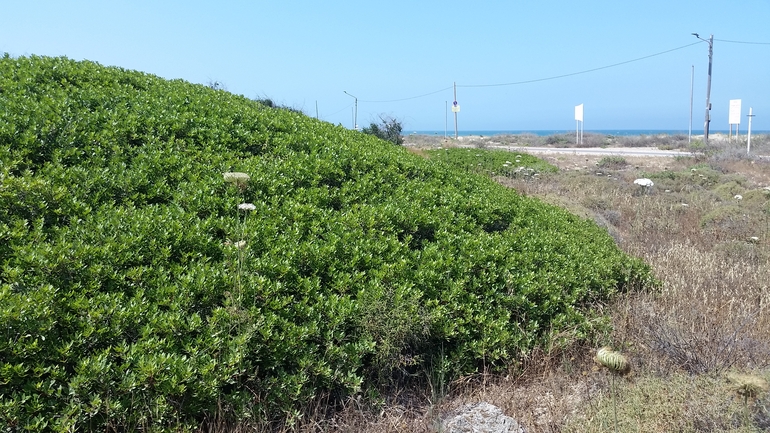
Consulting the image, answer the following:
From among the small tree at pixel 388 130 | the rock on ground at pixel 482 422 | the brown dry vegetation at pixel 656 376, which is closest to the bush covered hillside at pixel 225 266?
the brown dry vegetation at pixel 656 376

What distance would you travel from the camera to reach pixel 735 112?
81.7ft

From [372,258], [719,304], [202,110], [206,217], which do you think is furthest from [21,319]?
[719,304]

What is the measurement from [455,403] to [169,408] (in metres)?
1.60

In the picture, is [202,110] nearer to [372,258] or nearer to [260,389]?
[372,258]

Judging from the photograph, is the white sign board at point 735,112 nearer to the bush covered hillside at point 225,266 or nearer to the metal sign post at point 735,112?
the metal sign post at point 735,112

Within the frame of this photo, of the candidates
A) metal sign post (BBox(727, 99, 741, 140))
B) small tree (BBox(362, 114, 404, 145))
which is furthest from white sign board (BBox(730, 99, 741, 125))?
small tree (BBox(362, 114, 404, 145))

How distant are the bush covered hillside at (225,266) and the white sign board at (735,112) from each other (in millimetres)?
24585

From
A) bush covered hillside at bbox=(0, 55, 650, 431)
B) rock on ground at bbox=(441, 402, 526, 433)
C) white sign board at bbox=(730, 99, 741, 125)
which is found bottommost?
rock on ground at bbox=(441, 402, 526, 433)

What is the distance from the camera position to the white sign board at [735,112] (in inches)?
971

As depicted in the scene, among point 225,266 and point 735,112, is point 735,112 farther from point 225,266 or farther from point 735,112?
point 225,266

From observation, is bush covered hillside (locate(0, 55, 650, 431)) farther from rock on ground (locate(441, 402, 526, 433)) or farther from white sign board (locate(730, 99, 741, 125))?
white sign board (locate(730, 99, 741, 125))

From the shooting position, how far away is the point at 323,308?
3115 mm

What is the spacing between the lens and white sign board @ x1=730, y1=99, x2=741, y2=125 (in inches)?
971

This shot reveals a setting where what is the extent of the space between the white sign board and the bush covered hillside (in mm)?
24585
